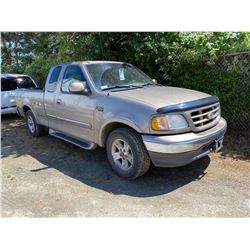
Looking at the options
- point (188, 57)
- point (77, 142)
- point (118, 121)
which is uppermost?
point (188, 57)

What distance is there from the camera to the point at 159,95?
375 cm

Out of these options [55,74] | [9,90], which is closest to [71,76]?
[55,74]

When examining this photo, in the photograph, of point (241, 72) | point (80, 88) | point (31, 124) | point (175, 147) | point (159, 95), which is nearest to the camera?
point (175, 147)

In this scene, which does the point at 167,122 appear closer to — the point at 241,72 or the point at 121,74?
the point at 121,74

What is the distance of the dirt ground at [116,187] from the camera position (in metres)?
3.10

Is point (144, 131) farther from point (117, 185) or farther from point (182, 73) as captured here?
point (182, 73)

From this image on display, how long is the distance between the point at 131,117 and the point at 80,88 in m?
1.12

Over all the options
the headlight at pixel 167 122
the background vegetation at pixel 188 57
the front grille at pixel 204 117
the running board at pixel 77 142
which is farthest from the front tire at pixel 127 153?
the background vegetation at pixel 188 57

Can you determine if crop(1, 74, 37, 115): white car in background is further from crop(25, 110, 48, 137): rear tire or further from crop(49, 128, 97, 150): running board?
crop(49, 128, 97, 150): running board

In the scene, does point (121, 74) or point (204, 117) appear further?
point (121, 74)

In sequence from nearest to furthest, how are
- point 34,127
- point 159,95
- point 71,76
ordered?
1. point 159,95
2. point 71,76
3. point 34,127

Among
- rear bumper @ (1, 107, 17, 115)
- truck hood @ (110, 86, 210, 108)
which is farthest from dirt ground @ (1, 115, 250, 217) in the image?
rear bumper @ (1, 107, 17, 115)

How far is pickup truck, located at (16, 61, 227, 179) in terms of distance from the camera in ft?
10.9

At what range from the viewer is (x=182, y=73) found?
19.1 ft
